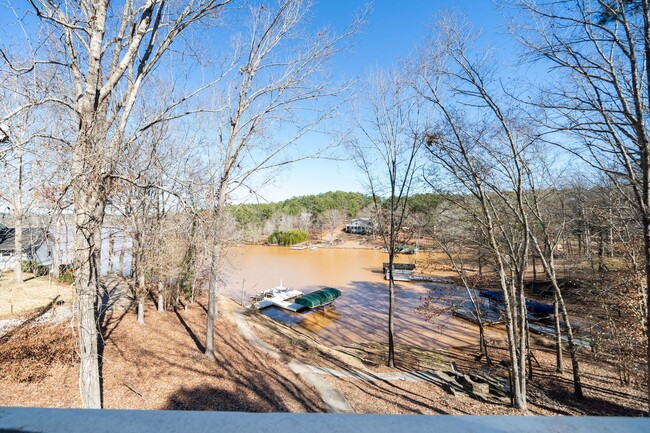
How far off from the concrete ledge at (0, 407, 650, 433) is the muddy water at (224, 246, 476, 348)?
44.7 ft

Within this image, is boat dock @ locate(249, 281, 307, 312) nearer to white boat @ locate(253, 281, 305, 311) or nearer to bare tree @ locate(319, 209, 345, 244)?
white boat @ locate(253, 281, 305, 311)

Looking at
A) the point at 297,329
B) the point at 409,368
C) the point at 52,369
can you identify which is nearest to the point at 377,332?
the point at 297,329

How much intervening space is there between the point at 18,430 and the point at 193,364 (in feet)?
28.1

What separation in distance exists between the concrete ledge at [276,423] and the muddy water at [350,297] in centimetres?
1363

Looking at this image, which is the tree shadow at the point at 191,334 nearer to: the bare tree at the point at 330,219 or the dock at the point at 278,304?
the dock at the point at 278,304

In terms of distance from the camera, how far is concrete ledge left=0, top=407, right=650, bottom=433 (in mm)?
787

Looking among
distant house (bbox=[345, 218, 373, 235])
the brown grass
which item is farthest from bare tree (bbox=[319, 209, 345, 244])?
the brown grass

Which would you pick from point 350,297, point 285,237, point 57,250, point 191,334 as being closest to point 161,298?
point 191,334

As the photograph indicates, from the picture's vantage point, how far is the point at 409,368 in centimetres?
1101

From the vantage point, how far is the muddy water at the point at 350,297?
15.7 metres

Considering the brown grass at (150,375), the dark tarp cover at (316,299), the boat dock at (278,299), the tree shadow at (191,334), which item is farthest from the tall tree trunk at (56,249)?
the dark tarp cover at (316,299)

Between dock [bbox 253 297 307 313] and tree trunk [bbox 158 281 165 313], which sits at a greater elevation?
tree trunk [bbox 158 281 165 313]

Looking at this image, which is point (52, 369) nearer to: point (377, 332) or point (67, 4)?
point (67, 4)

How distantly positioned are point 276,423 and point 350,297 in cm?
2322
